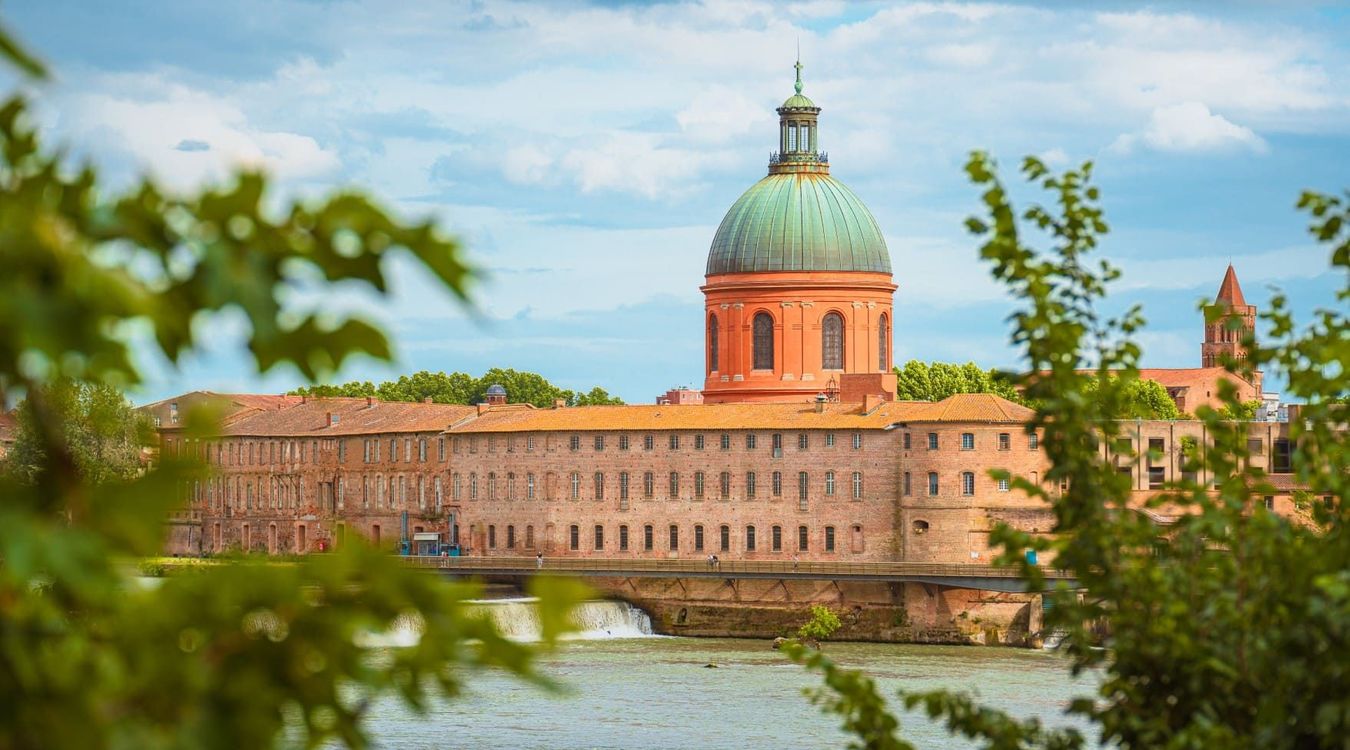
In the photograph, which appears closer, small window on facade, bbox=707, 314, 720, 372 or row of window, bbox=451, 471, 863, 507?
row of window, bbox=451, 471, 863, 507

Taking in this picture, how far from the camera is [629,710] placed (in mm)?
44000

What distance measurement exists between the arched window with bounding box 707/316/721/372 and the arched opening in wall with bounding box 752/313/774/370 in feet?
6.77

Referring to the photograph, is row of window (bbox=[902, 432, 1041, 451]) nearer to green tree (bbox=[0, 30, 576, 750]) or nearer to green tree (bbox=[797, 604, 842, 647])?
green tree (bbox=[797, 604, 842, 647])

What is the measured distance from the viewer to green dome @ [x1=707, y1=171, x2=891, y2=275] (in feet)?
274

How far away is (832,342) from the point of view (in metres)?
84.6

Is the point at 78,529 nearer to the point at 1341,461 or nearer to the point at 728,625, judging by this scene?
A: the point at 1341,461

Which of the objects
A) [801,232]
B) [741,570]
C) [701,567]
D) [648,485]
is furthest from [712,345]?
[741,570]

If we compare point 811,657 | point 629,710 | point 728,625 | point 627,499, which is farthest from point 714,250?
point 811,657

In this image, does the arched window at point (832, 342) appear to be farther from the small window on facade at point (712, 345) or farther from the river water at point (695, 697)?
the river water at point (695, 697)

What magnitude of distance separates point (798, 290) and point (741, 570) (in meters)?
19.4

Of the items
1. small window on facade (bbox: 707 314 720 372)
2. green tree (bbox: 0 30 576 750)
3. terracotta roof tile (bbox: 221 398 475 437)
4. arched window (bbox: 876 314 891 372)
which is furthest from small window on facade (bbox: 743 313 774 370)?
green tree (bbox: 0 30 576 750)

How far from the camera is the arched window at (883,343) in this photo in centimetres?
8521

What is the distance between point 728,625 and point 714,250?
2358 centimetres

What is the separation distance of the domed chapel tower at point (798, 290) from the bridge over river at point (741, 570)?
14.2 m
